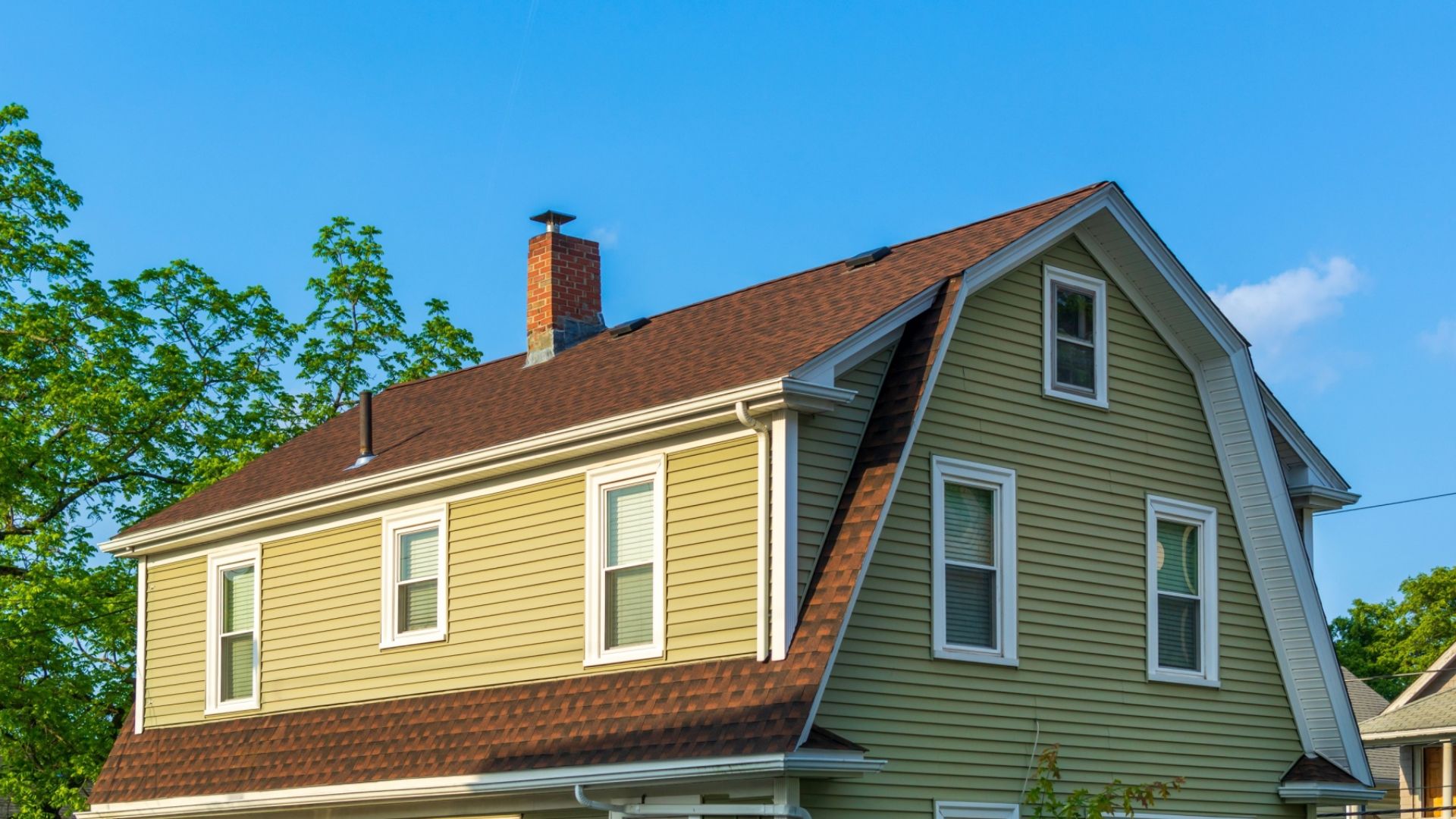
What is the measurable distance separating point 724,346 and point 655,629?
3.07 m

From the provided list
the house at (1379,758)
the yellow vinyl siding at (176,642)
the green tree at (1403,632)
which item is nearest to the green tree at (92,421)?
the yellow vinyl siding at (176,642)

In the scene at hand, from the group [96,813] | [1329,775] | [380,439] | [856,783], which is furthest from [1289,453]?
[96,813]

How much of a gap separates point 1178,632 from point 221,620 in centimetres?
1108

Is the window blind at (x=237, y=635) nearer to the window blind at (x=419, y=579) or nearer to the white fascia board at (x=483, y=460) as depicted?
the white fascia board at (x=483, y=460)

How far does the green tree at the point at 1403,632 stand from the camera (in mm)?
64312

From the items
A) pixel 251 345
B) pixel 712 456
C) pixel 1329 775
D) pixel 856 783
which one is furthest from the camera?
pixel 251 345

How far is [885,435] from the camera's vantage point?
15234mm

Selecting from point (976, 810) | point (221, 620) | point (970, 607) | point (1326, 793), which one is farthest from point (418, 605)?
point (1326, 793)

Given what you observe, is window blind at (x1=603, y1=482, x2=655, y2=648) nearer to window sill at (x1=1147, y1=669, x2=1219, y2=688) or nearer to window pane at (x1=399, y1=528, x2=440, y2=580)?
window pane at (x1=399, y1=528, x2=440, y2=580)

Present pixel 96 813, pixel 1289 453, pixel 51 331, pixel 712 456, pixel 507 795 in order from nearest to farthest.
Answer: pixel 712 456 → pixel 507 795 → pixel 1289 453 → pixel 96 813 → pixel 51 331

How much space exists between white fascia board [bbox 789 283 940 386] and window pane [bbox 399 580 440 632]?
567 centimetres

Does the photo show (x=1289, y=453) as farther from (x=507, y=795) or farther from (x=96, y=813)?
(x=96, y=813)

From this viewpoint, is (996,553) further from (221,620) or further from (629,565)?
(221,620)

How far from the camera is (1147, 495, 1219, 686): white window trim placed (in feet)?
57.0
